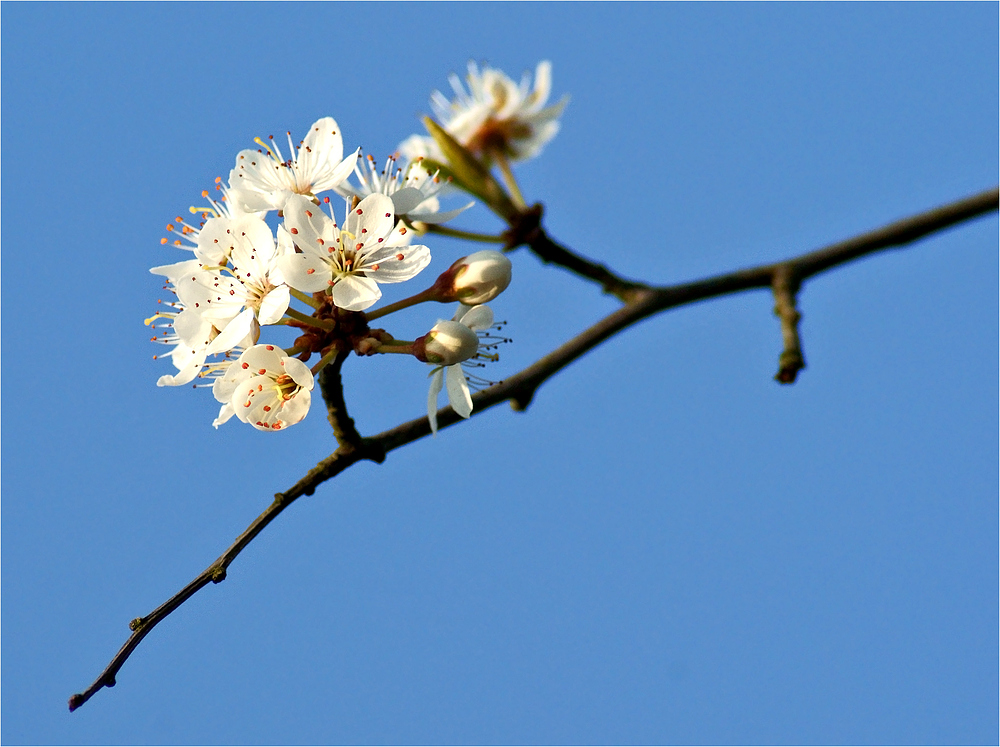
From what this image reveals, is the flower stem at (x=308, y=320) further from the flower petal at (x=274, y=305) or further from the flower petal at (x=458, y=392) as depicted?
the flower petal at (x=458, y=392)

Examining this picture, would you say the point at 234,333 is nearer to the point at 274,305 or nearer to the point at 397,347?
the point at 274,305

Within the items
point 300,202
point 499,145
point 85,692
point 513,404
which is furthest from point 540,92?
point 85,692

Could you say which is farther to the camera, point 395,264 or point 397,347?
point 395,264

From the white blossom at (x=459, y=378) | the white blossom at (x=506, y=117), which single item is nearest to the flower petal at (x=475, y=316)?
the white blossom at (x=459, y=378)

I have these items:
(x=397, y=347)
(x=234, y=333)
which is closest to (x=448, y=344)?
(x=397, y=347)

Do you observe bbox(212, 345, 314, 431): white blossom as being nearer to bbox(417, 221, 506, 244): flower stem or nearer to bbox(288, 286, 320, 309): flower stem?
bbox(288, 286, 320, 309): flower stem

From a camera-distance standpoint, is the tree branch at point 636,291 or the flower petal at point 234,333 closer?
the flower petal at point 234,333

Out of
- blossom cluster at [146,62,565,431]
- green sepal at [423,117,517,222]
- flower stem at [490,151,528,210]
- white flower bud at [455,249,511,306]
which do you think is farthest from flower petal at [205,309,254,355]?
flower stem at [490,151,528,210]
